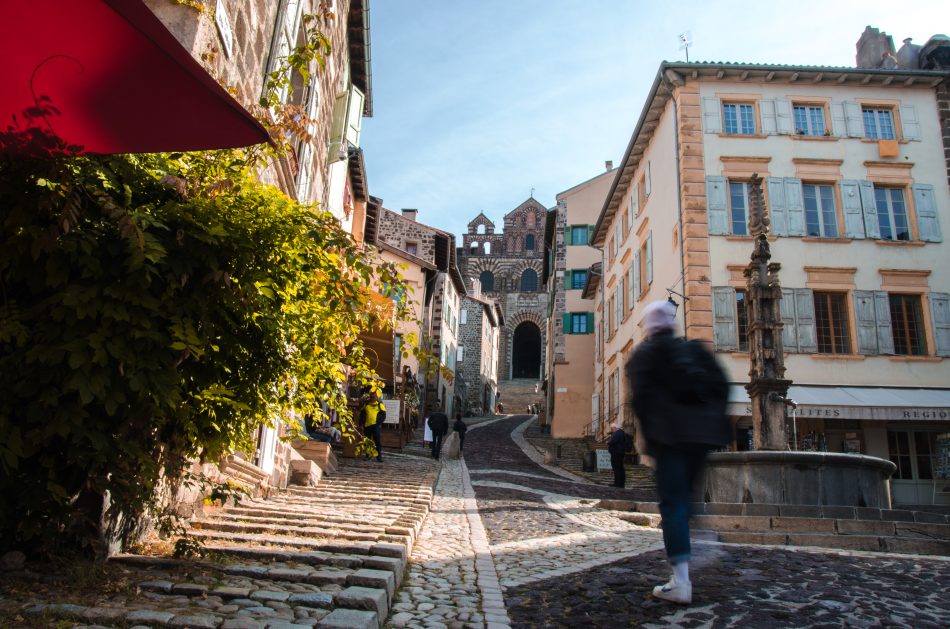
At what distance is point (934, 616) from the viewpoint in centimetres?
354

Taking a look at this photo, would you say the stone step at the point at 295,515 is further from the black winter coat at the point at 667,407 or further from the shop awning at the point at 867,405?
the shop awning at the point at 867,405

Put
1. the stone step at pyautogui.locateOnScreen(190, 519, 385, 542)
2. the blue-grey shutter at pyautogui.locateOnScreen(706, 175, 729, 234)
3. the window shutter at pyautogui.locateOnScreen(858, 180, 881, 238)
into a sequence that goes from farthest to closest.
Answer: the window shutter at pyautogui.locateOnScreen(858, 180, 881, 238) → the blue-grey shutter at pyautogui.locateOnScreen(706, 175, 729, 234) → the stone step at pyautogui.locateOnScreen(190, 519, 385, 542)

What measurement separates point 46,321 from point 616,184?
23180 millimetres

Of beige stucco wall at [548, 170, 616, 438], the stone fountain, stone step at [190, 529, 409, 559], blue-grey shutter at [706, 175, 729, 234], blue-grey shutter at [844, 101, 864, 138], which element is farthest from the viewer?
beige stucco wall at [548, 170, 616, 438]

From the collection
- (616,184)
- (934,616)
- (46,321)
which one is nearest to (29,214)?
(46,321)

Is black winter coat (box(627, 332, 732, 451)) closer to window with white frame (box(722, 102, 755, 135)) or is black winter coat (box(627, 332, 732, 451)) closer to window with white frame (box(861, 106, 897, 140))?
window with white frame (box(722, 102, 755, 135))

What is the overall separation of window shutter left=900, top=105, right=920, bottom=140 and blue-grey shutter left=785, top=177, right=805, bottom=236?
10.9 feet

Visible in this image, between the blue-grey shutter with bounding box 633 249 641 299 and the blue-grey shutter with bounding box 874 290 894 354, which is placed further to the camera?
the blue-grey shutter with bounding box 633 249 641 299

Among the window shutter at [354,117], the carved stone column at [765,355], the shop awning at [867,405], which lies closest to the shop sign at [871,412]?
the shop awning at [867,405]

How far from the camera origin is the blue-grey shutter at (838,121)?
19234mm

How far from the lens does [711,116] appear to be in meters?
19.2

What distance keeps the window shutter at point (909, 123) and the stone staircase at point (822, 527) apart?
526 inches

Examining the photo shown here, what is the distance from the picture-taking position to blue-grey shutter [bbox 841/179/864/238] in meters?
18.4

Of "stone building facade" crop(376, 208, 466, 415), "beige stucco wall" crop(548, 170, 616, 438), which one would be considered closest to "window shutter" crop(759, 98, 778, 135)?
"beige stucco wall" crop(548, 170, 616, 438)
